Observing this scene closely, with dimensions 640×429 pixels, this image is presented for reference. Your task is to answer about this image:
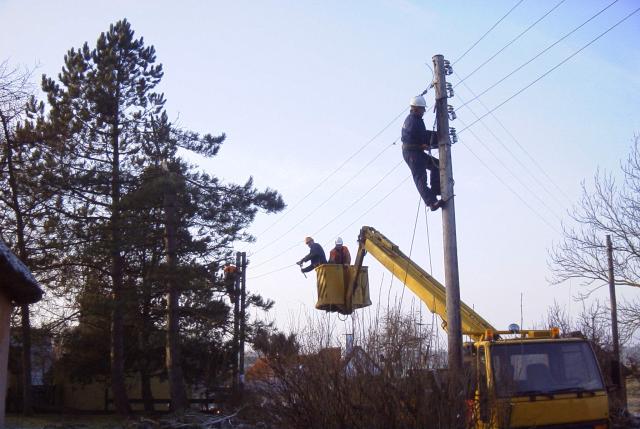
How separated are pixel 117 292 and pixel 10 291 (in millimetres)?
16807

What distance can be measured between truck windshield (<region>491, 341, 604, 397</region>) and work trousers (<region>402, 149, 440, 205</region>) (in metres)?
2.74

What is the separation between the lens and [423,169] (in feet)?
38.3

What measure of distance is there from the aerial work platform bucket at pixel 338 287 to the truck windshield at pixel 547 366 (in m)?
4.16

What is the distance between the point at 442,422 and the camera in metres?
8.36

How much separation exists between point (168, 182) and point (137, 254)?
242 inches

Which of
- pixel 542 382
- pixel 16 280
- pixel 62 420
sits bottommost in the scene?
pixel 62 420

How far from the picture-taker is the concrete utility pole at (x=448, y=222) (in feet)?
34.3

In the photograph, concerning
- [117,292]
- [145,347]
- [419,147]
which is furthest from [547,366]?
[145,347]

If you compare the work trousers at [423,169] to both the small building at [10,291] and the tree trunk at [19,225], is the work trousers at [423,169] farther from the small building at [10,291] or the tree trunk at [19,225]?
the tree trunk at [19,225]

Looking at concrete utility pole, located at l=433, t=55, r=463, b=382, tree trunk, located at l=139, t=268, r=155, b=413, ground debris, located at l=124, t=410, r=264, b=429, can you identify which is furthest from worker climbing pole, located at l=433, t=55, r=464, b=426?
tree trunk, located at l=139, t=268, r=155, b=413

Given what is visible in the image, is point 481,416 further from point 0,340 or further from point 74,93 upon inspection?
point 74,93

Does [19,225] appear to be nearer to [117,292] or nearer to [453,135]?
[117,292]

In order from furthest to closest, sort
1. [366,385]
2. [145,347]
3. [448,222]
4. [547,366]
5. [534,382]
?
[145,347] < [448,222] < [547,366] < [534,382] < [366,385]

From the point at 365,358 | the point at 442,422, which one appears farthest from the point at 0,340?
the point at 442,422
